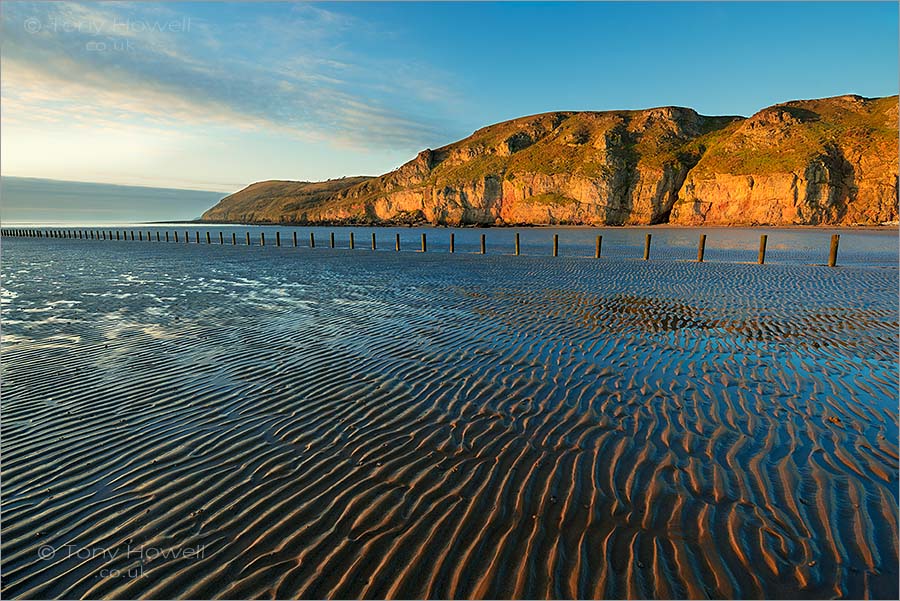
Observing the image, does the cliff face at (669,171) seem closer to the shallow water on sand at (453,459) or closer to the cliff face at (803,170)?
the cliff face at (803,170)

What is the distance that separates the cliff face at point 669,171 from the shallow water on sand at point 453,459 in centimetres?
8868

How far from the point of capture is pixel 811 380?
6.77m

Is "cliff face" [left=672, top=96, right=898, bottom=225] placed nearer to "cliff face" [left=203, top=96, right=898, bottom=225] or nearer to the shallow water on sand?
"cliff face" [left=203, top=96, right=898, bottom=225]

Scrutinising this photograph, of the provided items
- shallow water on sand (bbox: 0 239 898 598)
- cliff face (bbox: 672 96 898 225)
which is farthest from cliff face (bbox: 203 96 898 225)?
shallow water on sand (bbox: 0 239 898 598)

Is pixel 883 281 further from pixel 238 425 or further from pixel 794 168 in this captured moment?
pixel 794 168

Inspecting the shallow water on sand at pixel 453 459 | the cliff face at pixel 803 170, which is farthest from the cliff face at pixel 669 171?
the shallow water on sand at pixel 453 459

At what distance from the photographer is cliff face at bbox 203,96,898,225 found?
248 feet

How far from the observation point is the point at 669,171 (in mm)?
94875

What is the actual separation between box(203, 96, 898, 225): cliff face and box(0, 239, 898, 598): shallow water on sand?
88.7 m

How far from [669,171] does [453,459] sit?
107 meters

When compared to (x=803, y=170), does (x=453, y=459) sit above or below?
below

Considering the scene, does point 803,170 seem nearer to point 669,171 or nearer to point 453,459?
point 669,171

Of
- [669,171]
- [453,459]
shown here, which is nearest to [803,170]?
[669,171]

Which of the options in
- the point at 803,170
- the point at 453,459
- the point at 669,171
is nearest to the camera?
the point at 453,459
